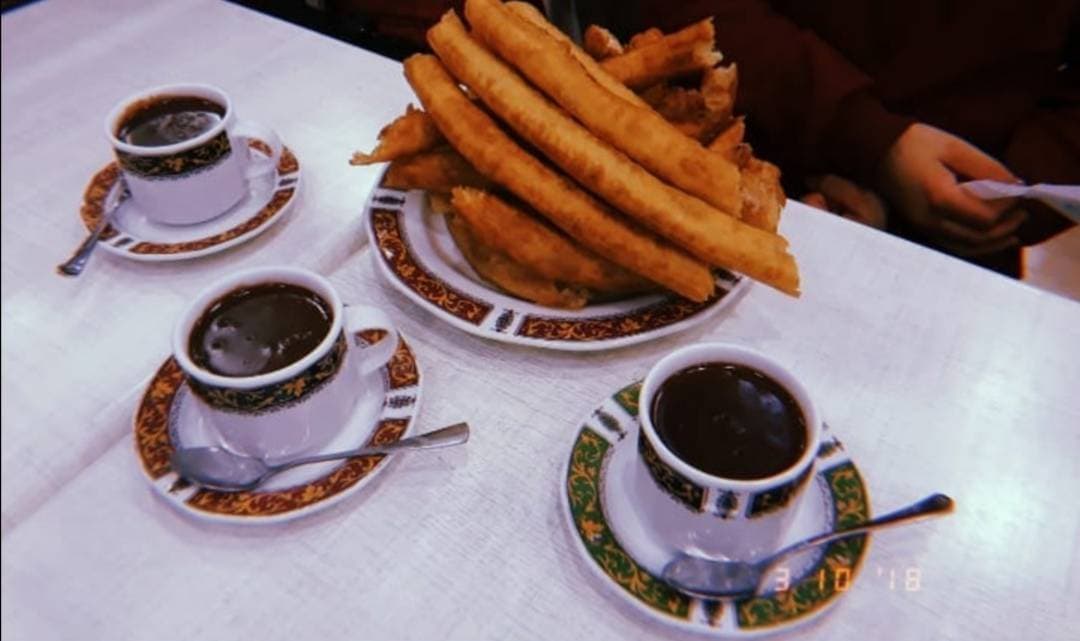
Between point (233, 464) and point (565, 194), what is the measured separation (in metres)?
0.35

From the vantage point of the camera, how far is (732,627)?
0.52 metres

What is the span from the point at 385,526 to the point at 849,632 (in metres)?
0.33

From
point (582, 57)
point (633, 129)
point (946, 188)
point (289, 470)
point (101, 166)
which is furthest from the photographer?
point (946, 188)

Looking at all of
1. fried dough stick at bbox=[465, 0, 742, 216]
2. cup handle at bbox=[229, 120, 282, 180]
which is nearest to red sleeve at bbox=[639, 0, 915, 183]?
fried dough stick at bbox=[465, 0, 742, 216]

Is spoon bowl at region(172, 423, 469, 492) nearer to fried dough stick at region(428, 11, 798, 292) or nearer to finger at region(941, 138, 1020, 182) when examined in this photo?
fried dough stick at region(428, 11, 798, 292)

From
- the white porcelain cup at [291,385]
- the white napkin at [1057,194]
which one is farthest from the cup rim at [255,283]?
the white napkin at [1057,194]

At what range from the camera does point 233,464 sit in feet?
1.99

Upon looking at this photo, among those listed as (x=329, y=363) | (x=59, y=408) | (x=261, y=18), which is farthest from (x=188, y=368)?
(x=261, y=18)

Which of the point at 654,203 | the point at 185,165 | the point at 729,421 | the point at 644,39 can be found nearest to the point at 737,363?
the point at 729,421

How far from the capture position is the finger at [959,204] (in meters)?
1.07

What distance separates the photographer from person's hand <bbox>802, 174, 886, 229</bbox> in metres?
1.13

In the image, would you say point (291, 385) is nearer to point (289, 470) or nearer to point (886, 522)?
point (289, 470)

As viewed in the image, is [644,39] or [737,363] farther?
[644,39]

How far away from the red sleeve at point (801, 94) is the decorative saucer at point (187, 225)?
0.61 metres
